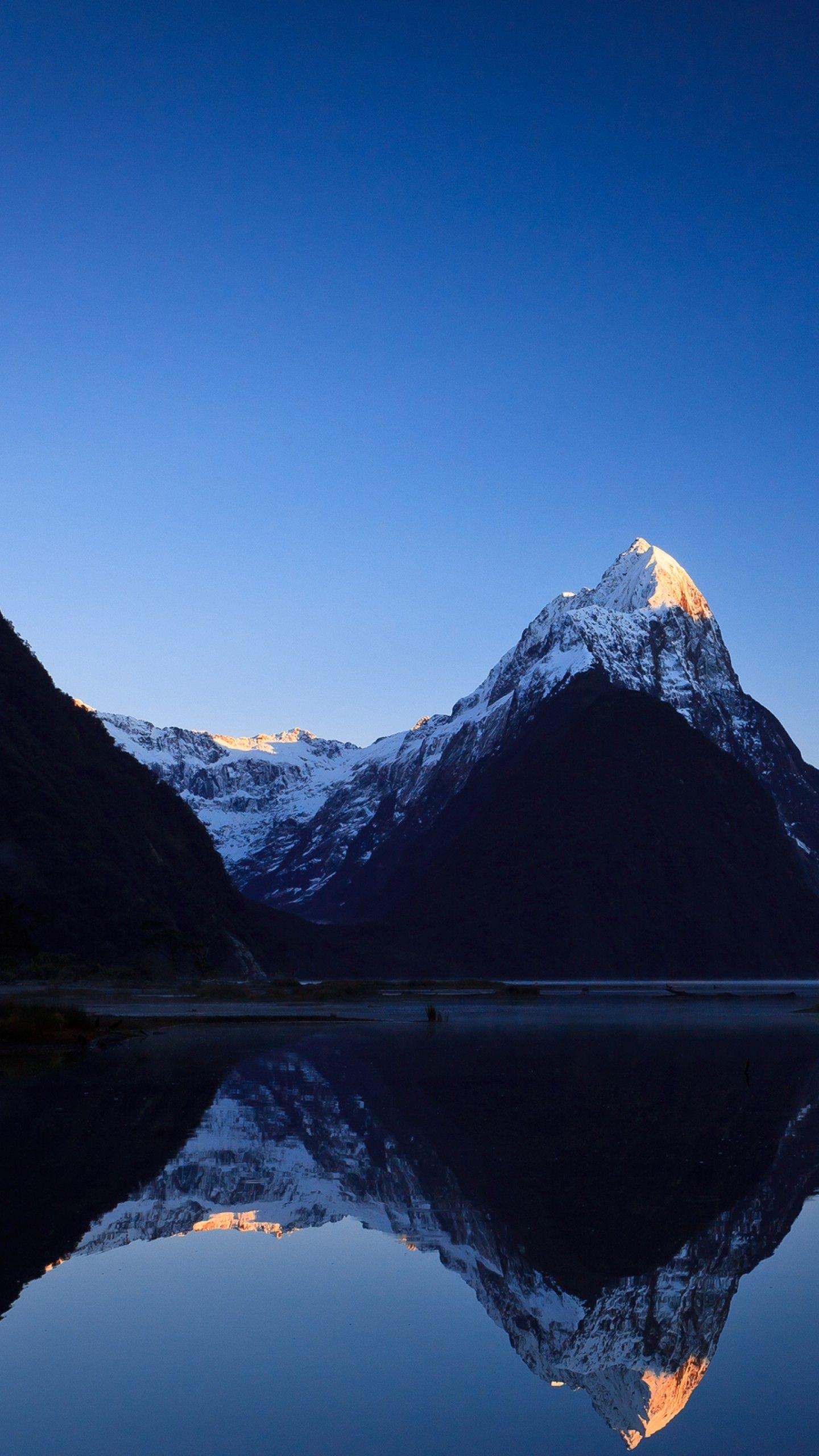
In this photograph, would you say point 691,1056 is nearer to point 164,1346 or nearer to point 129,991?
point 164,1346

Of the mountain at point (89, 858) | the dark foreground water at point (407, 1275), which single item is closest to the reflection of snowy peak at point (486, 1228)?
the dark foreground water at point (407, 1275)

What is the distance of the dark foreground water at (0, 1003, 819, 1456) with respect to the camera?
36.7 feet

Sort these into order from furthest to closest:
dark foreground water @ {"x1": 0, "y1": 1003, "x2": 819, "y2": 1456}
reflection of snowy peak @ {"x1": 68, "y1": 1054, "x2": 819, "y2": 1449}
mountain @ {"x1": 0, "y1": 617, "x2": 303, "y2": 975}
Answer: mountain @ {"x1": 0, "y1": 617, "x2": 303, "y2": 975} < reflection of snowy peak @ {"x1": 68, "y1": 1054, "x2": 819, "y2": 1449} < dark foreground water @ {"x1": 0, "y1": 1003, "x2": 819, "y2": 1456}

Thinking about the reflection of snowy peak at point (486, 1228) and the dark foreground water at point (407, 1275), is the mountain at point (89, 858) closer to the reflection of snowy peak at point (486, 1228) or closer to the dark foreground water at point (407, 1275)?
the dark foreground water at point (407, 1275)

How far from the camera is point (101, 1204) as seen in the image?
19328 mm

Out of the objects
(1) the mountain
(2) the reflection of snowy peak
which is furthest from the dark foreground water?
(1) the mountain

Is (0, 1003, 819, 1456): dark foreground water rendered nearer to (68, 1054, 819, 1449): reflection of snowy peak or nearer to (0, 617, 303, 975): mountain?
Answer: (68, 1054, 819, 1449): reflection of snowy peak

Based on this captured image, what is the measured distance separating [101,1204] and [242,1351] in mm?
7130

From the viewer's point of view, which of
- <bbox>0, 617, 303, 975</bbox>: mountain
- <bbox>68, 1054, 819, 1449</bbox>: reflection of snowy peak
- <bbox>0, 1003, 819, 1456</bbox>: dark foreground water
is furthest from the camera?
<bbox>0, 617, 303, 975</bbox>: mountain

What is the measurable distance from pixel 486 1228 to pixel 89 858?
10433 cm

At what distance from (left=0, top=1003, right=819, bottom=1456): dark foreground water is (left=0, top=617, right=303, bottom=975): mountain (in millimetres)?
78971

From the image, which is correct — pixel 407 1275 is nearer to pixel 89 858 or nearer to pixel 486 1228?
pixel 486 1228

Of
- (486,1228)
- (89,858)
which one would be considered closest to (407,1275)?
(486,1228)

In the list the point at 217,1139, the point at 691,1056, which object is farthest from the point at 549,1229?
the point at 691,1056
